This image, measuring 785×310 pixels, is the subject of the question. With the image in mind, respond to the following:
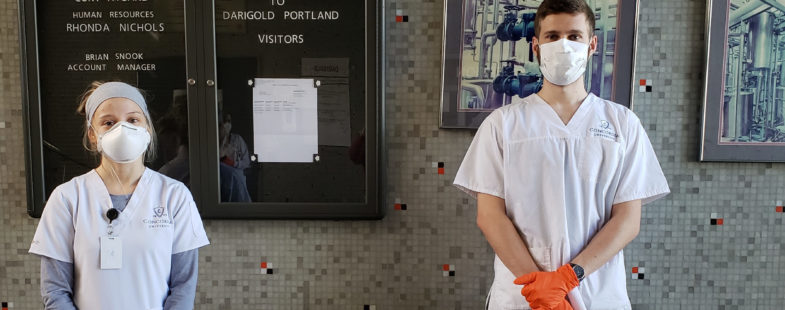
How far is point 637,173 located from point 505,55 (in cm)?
70

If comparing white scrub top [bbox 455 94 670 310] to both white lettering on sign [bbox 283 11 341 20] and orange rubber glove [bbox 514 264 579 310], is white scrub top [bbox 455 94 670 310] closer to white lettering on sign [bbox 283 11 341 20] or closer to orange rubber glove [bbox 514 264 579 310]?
orange rubber glove [bbox 514 264 579 310]

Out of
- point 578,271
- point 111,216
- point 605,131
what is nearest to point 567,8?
point 605,131

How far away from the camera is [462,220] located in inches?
79.7

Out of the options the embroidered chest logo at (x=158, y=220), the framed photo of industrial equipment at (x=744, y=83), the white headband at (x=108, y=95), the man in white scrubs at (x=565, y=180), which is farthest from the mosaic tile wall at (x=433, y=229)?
the white headband at (x=108, y=95)

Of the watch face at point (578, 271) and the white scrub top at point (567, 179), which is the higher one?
the white scrub top at point (567, 179)

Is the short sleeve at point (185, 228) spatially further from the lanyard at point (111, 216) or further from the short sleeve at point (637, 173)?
the short sleeve at point (637, 173)

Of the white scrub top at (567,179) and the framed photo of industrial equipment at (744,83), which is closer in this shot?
the white scrub top at (567,179)

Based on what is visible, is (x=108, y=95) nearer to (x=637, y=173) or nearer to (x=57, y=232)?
(x=57, y=232)

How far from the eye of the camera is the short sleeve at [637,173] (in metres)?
1.43

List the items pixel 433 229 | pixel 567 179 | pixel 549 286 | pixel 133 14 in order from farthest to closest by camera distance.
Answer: pixel 433 229
pixel 133 14
pixel 567 179
pixel 549 286

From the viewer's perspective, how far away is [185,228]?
1.42 metres

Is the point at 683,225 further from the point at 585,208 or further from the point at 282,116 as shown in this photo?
the point at 282,116

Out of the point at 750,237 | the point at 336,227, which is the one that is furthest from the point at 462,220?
the point at 750,237

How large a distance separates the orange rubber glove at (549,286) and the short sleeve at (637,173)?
0.28 metres
